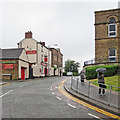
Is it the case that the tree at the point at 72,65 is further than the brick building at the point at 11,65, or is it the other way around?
the tree at the point at 72,65

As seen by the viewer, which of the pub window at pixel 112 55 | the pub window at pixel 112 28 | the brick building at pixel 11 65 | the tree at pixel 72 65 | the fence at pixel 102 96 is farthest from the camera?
the tree at pixel 72 65

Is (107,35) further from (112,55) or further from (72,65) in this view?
(72,65)

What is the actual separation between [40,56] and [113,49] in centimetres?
2332

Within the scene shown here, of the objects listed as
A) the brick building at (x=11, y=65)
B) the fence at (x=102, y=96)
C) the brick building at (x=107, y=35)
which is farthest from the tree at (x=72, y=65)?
the fence at (x=102, y=96)

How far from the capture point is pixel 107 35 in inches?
1012

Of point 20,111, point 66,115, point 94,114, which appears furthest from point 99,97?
point 20,111

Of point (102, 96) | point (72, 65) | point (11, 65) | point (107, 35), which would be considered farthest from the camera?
point (72, 65)

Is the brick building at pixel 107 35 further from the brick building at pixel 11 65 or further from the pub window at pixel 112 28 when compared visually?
the brick building at pixel 11 65

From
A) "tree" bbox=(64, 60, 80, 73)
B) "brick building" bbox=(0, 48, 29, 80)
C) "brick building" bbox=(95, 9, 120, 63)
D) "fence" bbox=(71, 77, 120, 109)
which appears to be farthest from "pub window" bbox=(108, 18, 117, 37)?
"tree" bbox=(64, 60, 80, 73)

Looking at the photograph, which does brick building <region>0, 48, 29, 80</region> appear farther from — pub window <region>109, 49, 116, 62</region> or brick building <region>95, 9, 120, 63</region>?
pub window <region>109, 49, 116, 62</region>

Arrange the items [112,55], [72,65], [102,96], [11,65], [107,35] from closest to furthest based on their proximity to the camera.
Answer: [102,96], [112,55], [107,35], [11,65], [72,65]

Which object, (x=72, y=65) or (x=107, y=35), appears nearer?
(x=107, y=35)

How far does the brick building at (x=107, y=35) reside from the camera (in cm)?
2511

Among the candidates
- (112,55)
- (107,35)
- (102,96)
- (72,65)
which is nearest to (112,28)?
(107,35)
